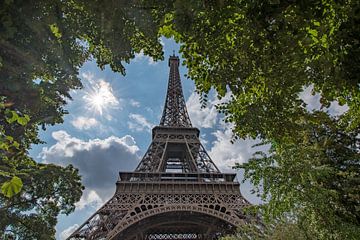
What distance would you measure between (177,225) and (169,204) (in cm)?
565

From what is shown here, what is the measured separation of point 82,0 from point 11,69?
1.31 meters

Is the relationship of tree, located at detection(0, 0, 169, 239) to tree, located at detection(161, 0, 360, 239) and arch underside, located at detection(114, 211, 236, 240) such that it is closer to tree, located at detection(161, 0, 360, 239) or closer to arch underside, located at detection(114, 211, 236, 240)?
tree, located at detection(161, 0, 360, 239)

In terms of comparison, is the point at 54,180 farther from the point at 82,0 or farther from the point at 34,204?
the point at 82,0

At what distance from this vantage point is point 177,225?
28.6m

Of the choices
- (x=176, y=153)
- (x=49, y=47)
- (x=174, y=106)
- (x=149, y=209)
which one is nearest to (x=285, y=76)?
(x=49, y=47)

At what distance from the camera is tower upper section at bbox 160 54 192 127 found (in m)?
39.1

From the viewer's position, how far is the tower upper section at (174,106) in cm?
3906

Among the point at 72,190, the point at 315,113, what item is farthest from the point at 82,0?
the point at 72,190

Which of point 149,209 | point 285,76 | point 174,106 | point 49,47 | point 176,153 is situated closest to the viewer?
point 49,47

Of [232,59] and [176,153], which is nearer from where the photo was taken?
[232,59]

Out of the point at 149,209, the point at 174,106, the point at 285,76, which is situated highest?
the point at 174,106

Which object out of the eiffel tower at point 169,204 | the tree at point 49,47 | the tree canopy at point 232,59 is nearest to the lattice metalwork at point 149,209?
the eiffel tower at point 169,204

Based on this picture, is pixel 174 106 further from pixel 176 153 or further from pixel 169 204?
pixel 169 204

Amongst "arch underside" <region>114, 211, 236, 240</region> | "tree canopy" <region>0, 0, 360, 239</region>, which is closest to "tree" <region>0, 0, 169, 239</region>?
"tree canopy" <region>0, 0, 360, 239</region>
